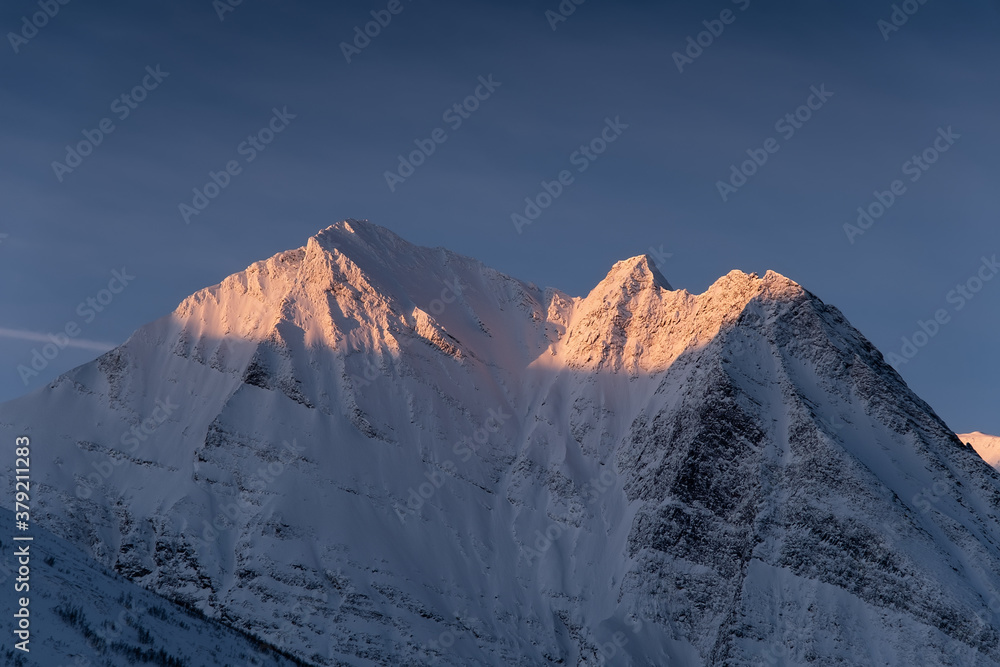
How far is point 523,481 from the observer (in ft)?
526

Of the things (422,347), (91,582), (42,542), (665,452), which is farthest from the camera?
(422,347)

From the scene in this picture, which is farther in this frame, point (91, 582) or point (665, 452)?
point (665, 452)

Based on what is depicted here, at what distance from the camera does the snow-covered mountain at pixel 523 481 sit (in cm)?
12531

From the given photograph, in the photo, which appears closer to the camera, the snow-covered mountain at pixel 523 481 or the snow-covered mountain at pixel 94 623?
the snow-covered mountain at pixel 94 623

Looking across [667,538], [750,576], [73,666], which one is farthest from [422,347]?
[73,666]

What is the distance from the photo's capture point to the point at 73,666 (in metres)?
37.5

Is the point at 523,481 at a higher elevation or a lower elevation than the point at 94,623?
higher

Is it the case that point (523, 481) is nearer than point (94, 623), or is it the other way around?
point (94, 623)

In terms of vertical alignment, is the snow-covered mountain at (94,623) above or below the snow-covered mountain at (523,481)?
below

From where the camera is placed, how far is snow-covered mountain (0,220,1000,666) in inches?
4934

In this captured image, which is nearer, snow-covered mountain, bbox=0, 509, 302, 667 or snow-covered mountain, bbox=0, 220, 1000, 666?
snow-covered mountain, bbox=0, 509, 302, 667

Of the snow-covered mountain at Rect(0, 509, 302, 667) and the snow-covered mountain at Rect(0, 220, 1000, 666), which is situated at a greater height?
the snow-covered mountain at Rect(0, 220, 1000, 666)

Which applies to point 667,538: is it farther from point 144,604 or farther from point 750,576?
point 144,604

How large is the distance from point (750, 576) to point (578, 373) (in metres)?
58.8
